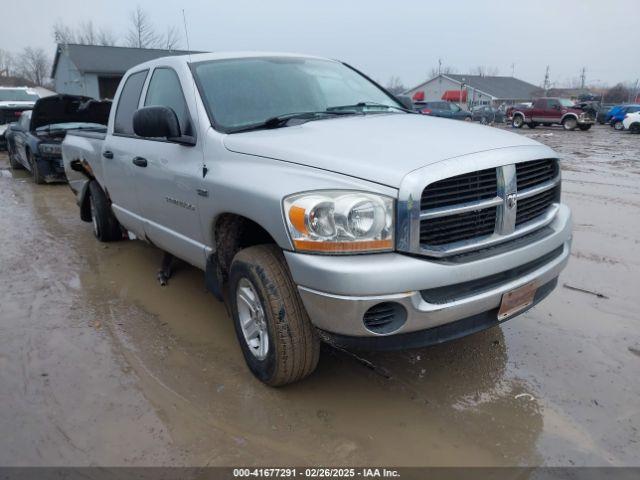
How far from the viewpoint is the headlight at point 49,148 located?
9625 mm

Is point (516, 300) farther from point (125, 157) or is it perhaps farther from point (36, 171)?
point (36, 171)

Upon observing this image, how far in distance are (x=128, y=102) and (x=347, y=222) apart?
10.2 feet

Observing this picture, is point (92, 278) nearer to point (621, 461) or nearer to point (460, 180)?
point (460, 180)

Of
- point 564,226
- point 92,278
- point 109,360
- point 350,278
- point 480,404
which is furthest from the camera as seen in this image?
point 92,278

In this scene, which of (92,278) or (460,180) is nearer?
(460,180)

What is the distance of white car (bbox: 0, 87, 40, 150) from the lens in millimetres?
15234

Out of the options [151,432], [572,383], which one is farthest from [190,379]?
[572,383]

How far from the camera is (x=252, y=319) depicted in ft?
9.78

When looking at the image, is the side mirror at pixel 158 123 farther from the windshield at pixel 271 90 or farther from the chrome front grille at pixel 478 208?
the chrome front grille at pixel 478 208

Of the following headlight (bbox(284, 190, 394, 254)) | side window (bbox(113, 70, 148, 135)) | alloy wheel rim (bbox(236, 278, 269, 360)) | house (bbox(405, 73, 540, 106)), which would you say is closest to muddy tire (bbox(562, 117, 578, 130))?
side window (bbox(113, 70, 148, 135))

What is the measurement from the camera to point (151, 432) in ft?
8.64

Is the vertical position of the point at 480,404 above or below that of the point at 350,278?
below

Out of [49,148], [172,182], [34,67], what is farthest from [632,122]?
[34,67]

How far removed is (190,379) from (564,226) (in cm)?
246
